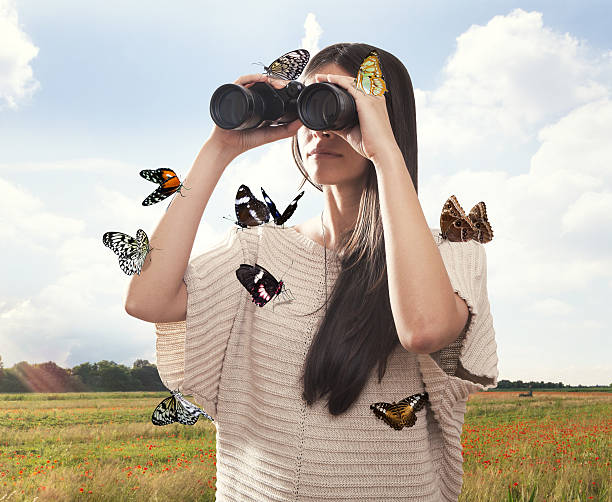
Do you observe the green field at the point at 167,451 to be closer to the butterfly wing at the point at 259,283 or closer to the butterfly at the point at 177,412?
the butterfly at the point at 177,412

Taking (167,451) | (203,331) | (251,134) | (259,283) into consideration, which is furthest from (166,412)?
(167,451)

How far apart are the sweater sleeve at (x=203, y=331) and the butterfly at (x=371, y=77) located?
441 mm

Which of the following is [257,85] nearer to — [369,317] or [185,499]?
[369,317]

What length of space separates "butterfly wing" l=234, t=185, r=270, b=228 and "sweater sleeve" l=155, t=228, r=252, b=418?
0.09m

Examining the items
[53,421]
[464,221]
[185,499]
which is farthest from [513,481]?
[53,421]

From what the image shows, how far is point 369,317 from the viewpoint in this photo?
0.98 meters

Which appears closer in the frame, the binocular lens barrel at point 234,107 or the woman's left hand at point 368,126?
the woman's left hand at point 368,126

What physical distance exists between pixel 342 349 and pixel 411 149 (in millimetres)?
418

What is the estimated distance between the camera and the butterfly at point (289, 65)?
113 centimetres

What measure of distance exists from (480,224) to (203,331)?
0.59 m

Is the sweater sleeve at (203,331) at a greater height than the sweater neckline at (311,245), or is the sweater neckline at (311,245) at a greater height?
the sweater neckline at (311,245)

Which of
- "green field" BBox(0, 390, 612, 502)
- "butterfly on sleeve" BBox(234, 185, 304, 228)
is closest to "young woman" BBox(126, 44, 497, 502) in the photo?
"butterfly on sleeve" BBox(234, 185, 304, 228)

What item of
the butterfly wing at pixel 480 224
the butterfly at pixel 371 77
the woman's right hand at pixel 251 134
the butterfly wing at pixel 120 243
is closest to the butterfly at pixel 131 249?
the butterfly wing at pixel 120 243

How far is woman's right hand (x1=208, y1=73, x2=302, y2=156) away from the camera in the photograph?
1068mm
